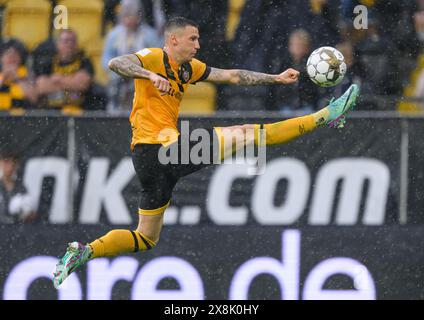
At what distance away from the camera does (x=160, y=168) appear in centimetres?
1009

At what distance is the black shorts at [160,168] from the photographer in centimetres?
998

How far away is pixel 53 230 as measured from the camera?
453 inches

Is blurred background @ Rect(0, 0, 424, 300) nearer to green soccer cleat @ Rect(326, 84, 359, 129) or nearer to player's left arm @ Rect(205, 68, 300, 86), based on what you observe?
player's left arm @ Rect(205, 68, 300, 86)

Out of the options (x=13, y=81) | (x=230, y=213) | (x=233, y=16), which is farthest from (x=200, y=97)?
(x=13, y=81)

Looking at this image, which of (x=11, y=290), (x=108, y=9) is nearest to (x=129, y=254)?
(x=11, y=290)

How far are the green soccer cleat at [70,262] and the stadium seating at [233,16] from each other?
11.1 ft

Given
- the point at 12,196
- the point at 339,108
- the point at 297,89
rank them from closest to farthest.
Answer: the point at 339,108 < the point at 12,196 < the point at 297,89

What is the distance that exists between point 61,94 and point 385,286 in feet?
12.6

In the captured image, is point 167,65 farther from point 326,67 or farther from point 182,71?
point 326,67

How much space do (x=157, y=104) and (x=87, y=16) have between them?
304 centimetres

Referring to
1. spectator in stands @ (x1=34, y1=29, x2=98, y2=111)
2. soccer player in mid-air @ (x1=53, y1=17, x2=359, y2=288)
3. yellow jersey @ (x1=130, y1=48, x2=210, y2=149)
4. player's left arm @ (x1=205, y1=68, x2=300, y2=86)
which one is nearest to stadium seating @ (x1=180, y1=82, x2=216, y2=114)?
spectator in stands @ (x1=34, y1=29, x2=98, y2=111)

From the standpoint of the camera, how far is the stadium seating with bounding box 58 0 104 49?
12.8 m
